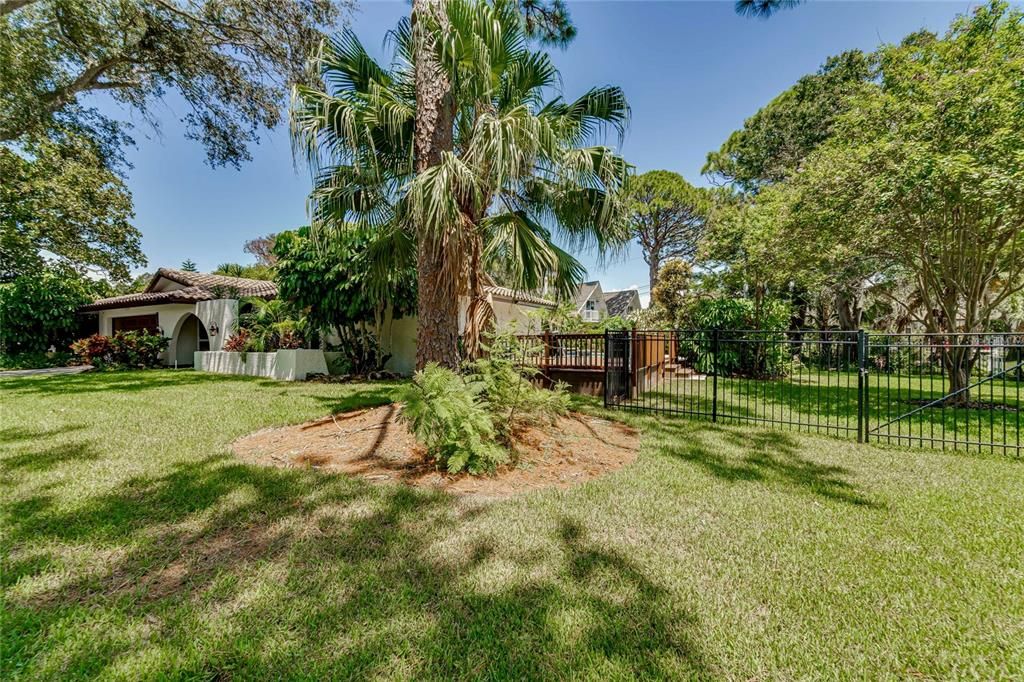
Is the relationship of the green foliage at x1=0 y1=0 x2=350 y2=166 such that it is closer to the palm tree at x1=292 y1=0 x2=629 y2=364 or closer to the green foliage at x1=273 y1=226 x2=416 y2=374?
the green foliage at x1=273 y1=226 x2=416 y2=374

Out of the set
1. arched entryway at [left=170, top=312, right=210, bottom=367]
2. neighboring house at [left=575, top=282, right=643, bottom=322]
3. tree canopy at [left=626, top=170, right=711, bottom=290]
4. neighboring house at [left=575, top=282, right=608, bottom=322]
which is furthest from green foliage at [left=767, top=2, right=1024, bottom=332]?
neighboring house at [left=575, top=282, right=643, bottom=322]

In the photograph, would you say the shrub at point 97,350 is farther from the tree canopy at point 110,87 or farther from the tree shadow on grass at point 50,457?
the tree shadow on grass at point 50,457

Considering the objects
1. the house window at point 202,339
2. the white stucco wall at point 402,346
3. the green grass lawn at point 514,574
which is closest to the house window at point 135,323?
the house window at point 202,339

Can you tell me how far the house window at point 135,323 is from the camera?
16109 millimetres

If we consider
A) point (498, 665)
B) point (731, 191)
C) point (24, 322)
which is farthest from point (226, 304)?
point (731, 191)

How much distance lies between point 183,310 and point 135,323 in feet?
13.1

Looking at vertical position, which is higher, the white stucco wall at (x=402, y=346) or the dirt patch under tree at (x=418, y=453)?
the white stucco wall at (x=402, y=346)

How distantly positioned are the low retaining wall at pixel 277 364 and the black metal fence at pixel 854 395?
29.5 ft

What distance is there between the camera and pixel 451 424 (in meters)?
3.86

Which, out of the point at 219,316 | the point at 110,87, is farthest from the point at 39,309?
the point at 110,87

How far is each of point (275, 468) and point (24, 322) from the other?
21.2 metres

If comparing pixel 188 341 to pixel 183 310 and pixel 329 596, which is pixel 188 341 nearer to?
pixel 183 310

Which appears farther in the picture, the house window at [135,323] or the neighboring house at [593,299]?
the neighboring house at [593,299]

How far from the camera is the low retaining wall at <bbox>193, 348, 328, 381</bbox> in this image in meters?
11.6
